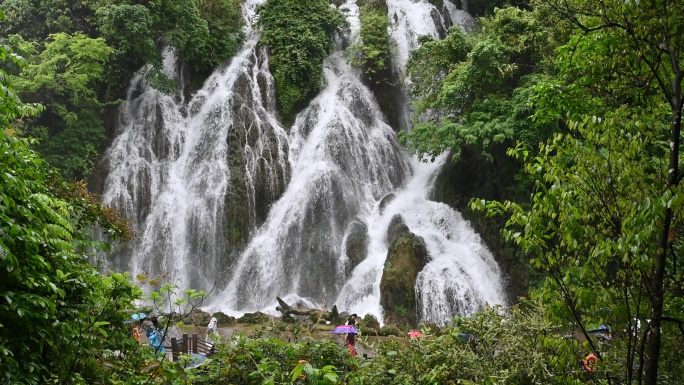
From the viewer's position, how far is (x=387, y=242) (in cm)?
1875

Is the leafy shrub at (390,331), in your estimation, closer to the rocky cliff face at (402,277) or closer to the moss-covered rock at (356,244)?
the rocky cliff face at (402,277)

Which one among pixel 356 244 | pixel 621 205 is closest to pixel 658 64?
pixel 621 205

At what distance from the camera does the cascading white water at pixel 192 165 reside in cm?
1947

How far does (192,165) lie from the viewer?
21500 millimetres

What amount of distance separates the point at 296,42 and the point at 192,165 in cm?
775

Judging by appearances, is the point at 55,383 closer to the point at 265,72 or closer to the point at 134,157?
the point at 134,157

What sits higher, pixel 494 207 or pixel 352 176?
pixel 352 176

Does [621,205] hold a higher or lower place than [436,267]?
lower

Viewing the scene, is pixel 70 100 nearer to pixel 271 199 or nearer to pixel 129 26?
pixel 129 26

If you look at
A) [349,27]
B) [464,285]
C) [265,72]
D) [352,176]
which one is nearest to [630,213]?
[464,285]

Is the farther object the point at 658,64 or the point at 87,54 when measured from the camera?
the point at 87,54

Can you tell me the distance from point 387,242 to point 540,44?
27.2 ft

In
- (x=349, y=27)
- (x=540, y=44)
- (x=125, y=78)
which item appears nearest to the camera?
(x=540, y=44)

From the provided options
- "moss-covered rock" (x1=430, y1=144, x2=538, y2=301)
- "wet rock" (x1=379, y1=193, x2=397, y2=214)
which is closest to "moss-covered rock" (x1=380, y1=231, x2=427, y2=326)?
"moss-covered rock" (x1=430, y1=144, x2=538, y2=301)
